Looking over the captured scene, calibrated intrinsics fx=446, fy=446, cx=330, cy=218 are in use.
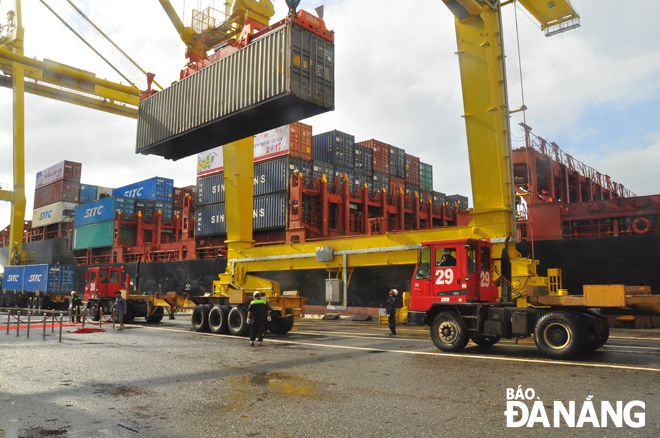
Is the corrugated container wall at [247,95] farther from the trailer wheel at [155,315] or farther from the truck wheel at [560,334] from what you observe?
the truck wheel at [560,334]

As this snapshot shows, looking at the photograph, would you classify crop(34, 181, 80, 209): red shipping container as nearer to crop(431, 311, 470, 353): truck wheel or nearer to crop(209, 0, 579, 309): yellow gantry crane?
crop(209, 0, 579, 309): yellow gantry crane

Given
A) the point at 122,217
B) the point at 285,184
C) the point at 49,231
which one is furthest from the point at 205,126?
the point at 49,231

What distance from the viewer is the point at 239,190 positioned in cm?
2161

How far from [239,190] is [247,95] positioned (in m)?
6.48

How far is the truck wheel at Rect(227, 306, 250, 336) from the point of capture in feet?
50.1

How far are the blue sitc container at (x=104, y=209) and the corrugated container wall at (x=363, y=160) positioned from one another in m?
19.8

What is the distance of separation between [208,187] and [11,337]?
18474mm

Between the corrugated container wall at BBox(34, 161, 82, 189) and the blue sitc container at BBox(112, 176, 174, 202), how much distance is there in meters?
8.56

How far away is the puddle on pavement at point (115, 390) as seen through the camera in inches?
255

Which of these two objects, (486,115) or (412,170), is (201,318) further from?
(412,170)

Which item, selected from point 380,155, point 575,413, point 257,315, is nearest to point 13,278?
point 380,155

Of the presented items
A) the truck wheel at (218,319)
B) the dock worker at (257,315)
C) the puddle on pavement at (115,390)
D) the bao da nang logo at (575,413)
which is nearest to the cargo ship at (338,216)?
the truck wheel at (218,319)

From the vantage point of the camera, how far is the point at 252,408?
5.59m

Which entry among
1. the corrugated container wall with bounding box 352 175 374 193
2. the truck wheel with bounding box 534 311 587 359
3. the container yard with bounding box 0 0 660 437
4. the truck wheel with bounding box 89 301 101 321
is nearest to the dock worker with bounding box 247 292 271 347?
the container yard with bounding box 0 0 660 437
